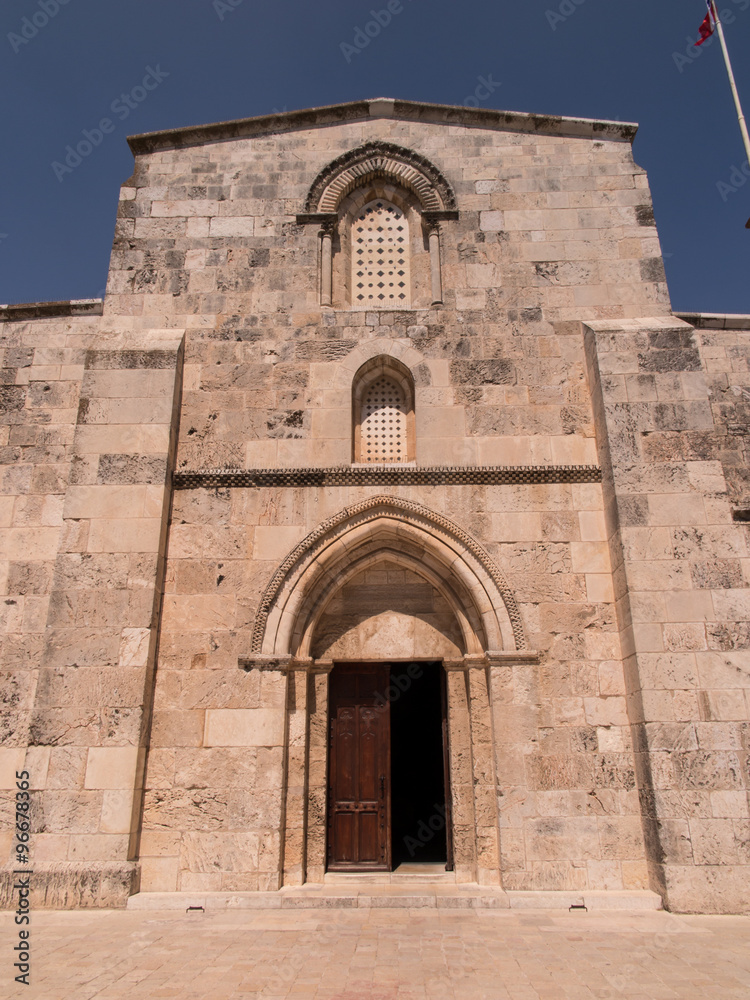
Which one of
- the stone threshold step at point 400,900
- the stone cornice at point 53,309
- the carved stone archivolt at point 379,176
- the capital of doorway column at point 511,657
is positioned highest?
the carved stone archivolt at point 379,176

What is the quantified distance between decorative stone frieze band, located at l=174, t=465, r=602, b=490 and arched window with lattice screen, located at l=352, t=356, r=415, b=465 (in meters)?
0.48

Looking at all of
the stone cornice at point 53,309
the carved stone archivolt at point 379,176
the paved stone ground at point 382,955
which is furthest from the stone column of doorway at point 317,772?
the carved stone archivolt at point 379,176

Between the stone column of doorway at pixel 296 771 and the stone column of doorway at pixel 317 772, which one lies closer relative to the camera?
the stone column of doorway at pixel 296 771

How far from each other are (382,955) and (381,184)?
8.91 meters

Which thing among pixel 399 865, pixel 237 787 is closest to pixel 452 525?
pixel 237 787

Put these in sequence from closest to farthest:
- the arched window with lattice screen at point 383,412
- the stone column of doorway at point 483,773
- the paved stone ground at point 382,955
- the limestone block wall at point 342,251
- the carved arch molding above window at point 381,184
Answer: the paved stone ground at point 382,955 → the stone column of doorway at point 483,773 → the arched window with lattice screen at point 383,412 → the limestone block wall at point 342,251 → the carved arch molding above window at point 381,184

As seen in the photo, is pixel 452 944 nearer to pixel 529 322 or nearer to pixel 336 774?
pixel 336 774

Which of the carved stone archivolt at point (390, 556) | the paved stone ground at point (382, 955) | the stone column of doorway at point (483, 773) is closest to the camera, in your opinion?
the paved stone ground at point (382, 955)

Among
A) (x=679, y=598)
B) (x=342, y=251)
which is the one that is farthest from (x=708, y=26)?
(x=679, y=598)

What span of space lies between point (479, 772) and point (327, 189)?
751 centimetres

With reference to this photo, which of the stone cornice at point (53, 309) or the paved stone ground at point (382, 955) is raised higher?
the stone cornice at point (53, 309)

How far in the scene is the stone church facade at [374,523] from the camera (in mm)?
6844

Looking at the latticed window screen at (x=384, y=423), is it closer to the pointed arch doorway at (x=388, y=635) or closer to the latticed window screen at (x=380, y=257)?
the pointed arch doorway at (x=388, y=635)

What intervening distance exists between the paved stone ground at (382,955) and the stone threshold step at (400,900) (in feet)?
0.53
